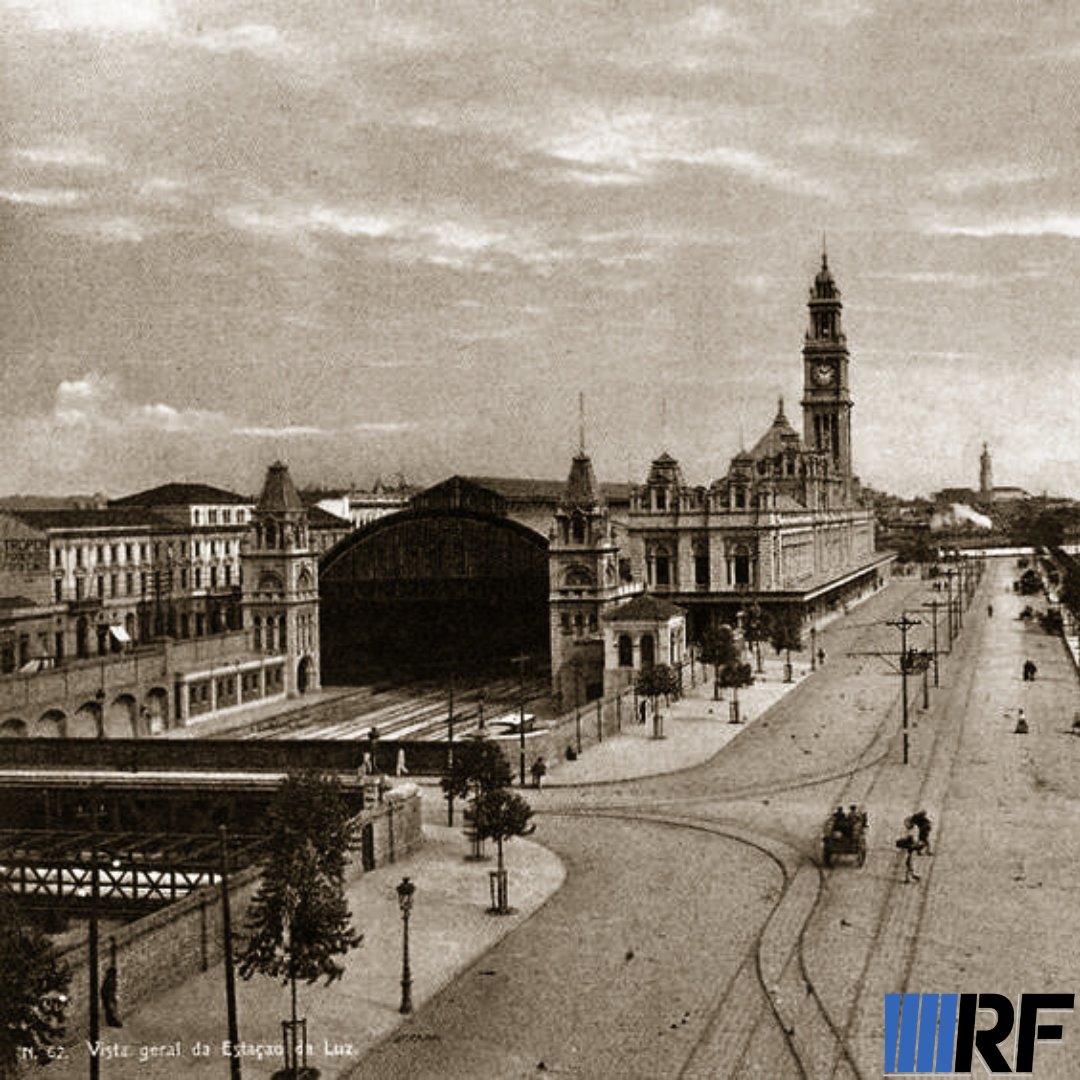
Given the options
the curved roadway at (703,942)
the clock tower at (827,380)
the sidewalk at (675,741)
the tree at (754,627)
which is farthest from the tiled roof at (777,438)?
the curved roadway at (703,942)

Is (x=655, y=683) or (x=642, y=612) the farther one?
(x=642, y=612)

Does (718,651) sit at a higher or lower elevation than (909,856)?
higher

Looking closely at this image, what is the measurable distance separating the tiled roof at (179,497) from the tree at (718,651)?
5752cm

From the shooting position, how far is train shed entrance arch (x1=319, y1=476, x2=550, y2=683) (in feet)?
285

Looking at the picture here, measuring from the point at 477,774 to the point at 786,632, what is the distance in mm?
49266

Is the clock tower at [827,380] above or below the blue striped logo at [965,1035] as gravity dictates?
above

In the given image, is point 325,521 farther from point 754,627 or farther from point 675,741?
point 675,741

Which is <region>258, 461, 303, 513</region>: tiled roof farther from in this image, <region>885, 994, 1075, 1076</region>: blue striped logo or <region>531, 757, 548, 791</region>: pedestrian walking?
<region>885, 994, 1075, 1076</region>: blue striped logo

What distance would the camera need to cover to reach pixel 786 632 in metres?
82.7

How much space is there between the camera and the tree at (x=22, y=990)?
18.3 metres

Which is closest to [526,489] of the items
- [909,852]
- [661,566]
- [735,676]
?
[661,566]

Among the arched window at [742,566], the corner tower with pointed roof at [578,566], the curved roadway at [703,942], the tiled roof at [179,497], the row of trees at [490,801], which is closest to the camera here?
the curved roadway at [703,942]

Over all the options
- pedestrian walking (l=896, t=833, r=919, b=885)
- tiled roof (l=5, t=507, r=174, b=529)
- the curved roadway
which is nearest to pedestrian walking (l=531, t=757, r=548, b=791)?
the curved roadway

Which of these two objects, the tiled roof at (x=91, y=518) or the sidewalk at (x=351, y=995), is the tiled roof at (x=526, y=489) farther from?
the sidewalk at (x=351, y=995)
